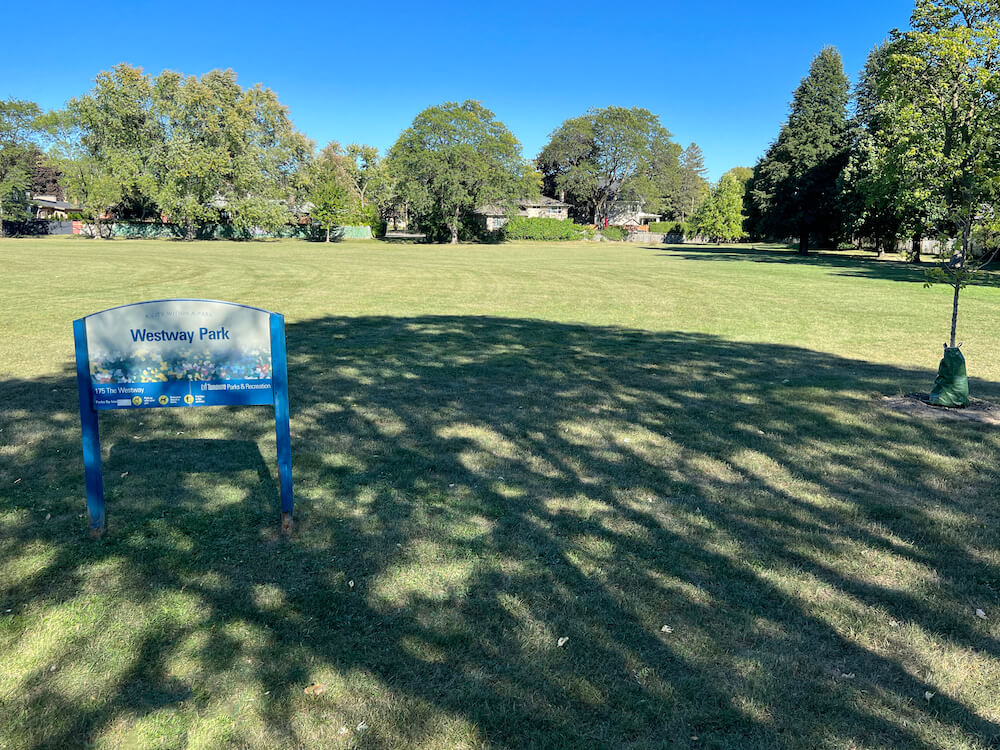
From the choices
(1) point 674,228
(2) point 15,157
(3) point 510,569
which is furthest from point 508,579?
(1) point 674,228

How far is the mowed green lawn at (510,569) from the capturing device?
2.98 metres

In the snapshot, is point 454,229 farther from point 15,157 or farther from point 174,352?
point 174,352

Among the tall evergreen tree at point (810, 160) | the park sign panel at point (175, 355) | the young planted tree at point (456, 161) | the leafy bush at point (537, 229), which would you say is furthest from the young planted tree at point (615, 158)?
the park sign panel at point (175, 355)

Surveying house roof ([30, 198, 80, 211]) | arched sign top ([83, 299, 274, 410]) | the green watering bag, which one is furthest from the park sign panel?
house roof ([30, 198, 80, 211])

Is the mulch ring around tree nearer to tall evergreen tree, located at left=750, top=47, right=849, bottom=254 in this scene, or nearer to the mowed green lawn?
the mowed green lawn

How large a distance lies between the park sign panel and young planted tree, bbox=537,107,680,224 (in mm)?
102958

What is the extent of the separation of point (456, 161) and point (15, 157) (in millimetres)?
42591

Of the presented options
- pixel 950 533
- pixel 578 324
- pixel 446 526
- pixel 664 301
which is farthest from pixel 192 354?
pixel 664 301

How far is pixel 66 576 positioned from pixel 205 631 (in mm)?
1208

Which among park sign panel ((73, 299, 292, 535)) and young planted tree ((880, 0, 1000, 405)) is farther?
young planted tree ((880, 0, 1000, 405))

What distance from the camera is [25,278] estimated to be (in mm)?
21812

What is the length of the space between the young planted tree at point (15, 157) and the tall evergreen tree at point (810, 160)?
217ft

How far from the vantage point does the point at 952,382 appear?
307 inches

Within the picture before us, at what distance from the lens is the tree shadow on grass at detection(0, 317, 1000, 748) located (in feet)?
9.77
